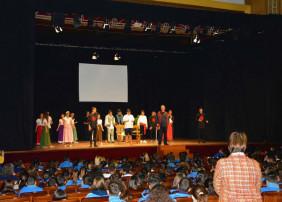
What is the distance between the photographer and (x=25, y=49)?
12.2 metres

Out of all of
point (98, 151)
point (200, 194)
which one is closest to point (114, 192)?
point (200, 194)

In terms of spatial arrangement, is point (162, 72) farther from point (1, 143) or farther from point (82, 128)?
point (1, 143)

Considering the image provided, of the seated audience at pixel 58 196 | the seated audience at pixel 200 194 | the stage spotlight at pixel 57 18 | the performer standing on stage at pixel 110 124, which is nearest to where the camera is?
the seated audience at pixel 200 194

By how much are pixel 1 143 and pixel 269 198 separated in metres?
9.36

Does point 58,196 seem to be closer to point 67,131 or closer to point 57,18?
point 57,18

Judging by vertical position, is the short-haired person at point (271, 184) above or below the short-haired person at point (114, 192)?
below

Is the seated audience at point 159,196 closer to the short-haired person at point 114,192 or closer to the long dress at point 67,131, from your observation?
the short-haired person at point 114,192

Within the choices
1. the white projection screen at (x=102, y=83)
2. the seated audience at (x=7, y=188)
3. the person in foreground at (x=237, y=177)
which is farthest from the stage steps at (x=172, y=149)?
the person in foreground at (x=237, y=177)

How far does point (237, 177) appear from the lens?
2988 mm

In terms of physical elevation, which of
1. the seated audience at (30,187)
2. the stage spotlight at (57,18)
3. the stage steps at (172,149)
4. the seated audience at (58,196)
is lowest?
the stage steps at (172,149)

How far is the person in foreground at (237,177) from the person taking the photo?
297 cm

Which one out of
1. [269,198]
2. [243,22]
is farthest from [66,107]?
[269,198]

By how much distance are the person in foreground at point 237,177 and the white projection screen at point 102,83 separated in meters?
15.5

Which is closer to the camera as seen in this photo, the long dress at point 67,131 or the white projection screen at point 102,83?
the long dress at point 67,131
